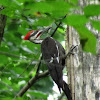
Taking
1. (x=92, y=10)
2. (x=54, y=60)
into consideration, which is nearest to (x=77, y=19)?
(x=92, y=10)

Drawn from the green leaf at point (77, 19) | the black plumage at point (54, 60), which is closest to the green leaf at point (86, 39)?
the green leaf at point (77, 19)

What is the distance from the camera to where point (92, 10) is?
846 millimetres

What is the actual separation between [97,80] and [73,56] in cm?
51

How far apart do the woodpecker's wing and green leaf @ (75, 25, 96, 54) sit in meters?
2.10

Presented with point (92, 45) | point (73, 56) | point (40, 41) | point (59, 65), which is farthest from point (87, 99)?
point (40, 41)

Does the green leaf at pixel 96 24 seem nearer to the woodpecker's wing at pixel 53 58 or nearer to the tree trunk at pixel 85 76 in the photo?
the tree trunk at pixel 85 76

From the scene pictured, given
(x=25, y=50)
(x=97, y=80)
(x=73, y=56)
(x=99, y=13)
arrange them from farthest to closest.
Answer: (x=25, y=50), (x=73, y=56), (x=97, y=80), (x=99, y=13)

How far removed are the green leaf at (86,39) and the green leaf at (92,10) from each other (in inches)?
2.1

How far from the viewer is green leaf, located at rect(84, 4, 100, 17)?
2.72ft

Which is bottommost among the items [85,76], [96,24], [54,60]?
[85,76]

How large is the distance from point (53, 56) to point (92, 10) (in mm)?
2553

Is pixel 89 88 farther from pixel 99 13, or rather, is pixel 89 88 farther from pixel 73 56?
pixel 99 13

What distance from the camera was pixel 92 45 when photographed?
0.88 m

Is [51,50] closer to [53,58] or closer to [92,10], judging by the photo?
[53,58]
